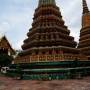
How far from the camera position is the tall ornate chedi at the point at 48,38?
846 inches

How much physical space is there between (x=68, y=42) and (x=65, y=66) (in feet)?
16.0

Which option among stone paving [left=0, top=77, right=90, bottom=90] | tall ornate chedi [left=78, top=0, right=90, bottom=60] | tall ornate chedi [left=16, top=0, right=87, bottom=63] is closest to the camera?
stone paving [left=0, top=77, right=90, bottom=90]

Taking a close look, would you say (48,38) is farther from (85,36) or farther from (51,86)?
(85,36)

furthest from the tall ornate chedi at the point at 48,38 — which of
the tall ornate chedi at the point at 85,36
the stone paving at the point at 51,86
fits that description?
the tall ornate chedi at the point at 85,36

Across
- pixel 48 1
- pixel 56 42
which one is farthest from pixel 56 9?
pixel 56 42

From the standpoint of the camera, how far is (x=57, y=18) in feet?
86.2

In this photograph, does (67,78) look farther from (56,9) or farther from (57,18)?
(56,9)

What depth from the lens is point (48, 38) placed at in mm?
24281

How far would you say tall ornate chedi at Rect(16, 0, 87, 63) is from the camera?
846 inches

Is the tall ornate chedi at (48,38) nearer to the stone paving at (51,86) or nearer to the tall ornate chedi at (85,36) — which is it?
the stone paving at (51,86)

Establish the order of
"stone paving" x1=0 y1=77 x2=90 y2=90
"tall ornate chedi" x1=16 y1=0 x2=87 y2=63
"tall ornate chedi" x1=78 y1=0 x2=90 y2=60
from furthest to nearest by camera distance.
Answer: "tall ornate chedi" x1=78 y1=0 x2=90 y2=60
"tall ornate chedi" x1=16 y1=0 x2=87 y2=63
"stone paving" x1=0 y1=77 x2=90 y2=90

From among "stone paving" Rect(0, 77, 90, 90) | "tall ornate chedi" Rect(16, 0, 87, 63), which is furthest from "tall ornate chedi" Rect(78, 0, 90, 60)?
"stone paving" Rect(0, 77, 90, 90)

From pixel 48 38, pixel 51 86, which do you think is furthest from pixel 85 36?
pixel 51 86

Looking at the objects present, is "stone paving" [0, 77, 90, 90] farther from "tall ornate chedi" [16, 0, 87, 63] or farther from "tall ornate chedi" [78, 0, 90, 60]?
"tall ornate chedi" [78, 0, 90, 60]
